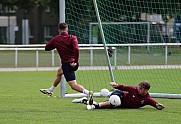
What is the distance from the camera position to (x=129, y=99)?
490 inches

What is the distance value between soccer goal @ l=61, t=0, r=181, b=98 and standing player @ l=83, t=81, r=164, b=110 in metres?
2.36

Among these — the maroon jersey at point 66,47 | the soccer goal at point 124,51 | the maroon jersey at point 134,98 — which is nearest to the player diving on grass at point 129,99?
the maroon jersey at point 134,98

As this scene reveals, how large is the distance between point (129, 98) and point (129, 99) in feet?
0.09

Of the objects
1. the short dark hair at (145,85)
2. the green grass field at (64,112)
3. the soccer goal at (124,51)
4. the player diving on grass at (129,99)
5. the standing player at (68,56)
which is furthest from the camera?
the soccer goal at (124,51)

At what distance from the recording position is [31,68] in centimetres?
2819

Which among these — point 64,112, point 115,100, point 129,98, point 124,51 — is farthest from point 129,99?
point 124,51

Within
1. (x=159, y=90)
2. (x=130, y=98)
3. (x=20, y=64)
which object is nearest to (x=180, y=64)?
(x=159, y=90)

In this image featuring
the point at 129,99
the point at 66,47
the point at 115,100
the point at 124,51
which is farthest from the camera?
the point at 124,51

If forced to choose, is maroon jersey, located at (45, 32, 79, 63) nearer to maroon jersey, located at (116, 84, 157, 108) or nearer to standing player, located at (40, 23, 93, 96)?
standing player, located at (40, 23, 93, 96)

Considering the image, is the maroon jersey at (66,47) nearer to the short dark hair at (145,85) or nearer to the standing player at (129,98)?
the standing player at (129,98)

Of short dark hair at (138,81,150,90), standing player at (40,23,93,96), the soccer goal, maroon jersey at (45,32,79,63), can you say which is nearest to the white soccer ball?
short dark hair at (138,81,150,90)

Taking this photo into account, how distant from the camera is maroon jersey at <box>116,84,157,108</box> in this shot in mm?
12320

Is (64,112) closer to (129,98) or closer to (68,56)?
(129,98)

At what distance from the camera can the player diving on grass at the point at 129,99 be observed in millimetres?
12312
